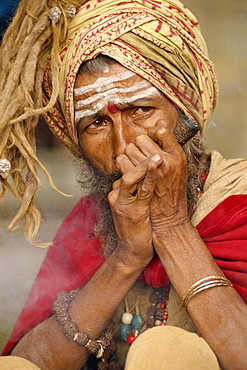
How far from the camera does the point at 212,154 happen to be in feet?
8.29

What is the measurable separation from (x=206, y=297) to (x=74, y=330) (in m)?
0.60

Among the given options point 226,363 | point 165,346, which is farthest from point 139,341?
point 226,363

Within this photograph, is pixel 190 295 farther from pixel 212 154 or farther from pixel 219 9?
pixel 219 9

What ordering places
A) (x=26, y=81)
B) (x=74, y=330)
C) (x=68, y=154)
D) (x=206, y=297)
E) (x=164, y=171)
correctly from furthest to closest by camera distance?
(x=68, y=154), (x=26, y=81), (x=74, y=330), (x=164, y=171), (x=206, y=297)

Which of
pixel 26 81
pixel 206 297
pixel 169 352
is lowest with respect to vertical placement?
pixel 206 297

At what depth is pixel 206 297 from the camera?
1842mm

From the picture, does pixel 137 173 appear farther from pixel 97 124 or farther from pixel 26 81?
pixel 26 81

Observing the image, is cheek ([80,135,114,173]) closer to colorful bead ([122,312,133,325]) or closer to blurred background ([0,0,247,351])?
blurred background ([0,0,247,351])

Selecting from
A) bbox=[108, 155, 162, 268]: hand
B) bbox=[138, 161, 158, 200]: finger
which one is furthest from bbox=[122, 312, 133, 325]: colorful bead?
bbox=[138, 161, 158, 200]: finger

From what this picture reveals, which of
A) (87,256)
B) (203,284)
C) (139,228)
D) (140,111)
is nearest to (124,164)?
(139,228)

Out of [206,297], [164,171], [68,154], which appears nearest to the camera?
[206,297]

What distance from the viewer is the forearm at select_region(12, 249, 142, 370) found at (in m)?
2.08

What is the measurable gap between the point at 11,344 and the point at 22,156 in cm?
90

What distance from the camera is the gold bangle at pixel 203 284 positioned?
6.08 feet
